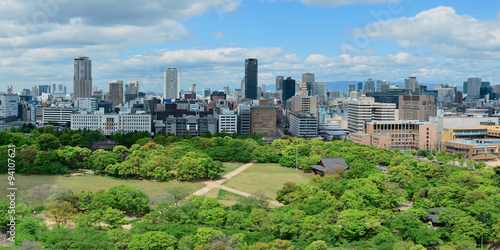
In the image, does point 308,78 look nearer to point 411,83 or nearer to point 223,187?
point 411,83

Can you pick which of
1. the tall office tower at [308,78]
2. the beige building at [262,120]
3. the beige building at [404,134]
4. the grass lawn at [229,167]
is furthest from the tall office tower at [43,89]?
the grass lawn at [229,167]

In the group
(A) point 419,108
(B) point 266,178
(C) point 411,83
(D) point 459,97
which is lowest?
(B) point 266,178

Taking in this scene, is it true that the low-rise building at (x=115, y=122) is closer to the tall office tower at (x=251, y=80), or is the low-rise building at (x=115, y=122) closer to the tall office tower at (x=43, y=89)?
the tall office tower at (x=251, y=80)

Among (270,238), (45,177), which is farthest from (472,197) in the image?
(45,177)

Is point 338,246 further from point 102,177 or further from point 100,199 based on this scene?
point 102,177

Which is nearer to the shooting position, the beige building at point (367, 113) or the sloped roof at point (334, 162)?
the sloped roof at point (334, 162)

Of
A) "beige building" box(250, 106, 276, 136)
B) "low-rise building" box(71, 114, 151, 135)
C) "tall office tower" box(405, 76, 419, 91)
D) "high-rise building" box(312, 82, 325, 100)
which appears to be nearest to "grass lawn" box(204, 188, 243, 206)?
"beige building" box(250, 106, 276, 136)

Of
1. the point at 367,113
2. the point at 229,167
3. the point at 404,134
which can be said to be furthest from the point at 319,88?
the point at 229,167
